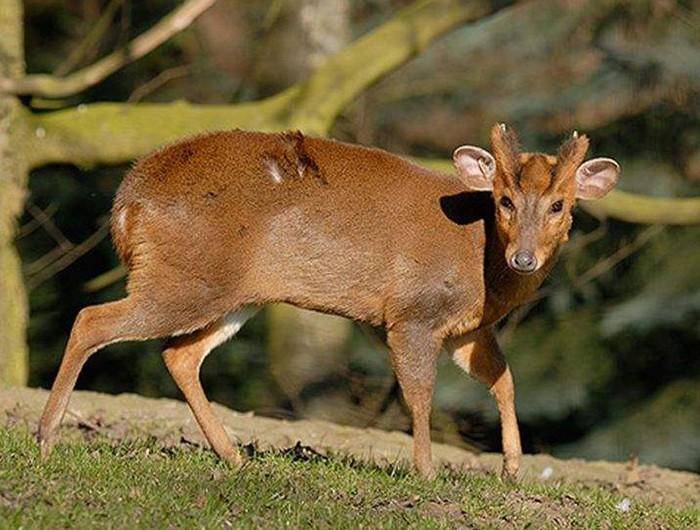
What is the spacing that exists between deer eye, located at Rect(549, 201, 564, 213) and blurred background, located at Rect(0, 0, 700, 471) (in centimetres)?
501

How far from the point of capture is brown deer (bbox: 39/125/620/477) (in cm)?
792

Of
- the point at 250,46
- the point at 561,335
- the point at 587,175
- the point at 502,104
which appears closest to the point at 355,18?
the point at 250,46

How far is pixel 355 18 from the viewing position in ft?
63.0

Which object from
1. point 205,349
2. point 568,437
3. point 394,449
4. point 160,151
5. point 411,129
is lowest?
point 568,437

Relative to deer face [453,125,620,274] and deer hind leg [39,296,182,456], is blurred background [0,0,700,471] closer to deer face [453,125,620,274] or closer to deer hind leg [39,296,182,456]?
deer face [453,125,620,274]

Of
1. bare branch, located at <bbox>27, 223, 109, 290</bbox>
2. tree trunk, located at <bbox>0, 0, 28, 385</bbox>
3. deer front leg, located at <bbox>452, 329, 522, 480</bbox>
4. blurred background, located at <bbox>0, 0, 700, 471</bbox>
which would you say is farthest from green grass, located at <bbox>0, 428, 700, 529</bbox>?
bare branch, located at <bbox>27, 223, 109, 290</bbox>

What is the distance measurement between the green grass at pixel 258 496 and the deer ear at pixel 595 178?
144 centimetres

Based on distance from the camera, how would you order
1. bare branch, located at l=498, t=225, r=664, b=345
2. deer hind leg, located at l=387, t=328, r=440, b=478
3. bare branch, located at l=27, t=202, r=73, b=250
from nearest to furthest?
deer hind leg, located at l=387, t=328, r=440, b=478 < bare branch, located at l=27, t=202, r=73, b=250 < bare branch, located at l=498, t=225, r=664, b=345

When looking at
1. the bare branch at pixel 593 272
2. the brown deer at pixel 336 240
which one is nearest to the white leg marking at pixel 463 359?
the brown deer at pixel 336 240

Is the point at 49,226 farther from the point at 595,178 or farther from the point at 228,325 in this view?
the point at 595,178

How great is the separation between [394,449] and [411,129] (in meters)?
8.83

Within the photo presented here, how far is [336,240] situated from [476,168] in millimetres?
762

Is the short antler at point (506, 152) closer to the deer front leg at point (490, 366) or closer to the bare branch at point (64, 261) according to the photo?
the deer front leg at point (490, 366)

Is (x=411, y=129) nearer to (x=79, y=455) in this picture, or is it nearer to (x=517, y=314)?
(x=517, y=314)
